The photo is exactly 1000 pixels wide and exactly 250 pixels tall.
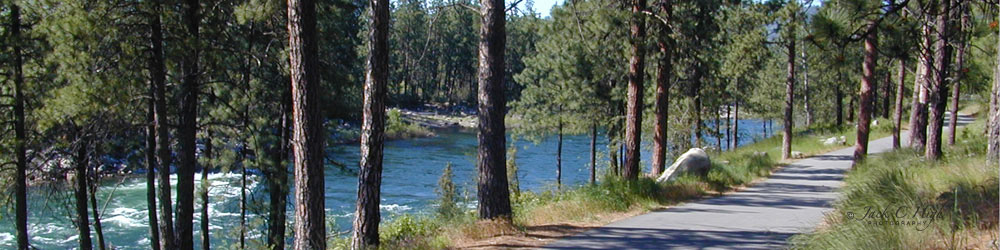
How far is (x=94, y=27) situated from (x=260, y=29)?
529 centimetres

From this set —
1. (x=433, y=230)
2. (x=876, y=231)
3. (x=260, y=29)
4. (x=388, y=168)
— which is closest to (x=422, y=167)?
(x=388, y=168)

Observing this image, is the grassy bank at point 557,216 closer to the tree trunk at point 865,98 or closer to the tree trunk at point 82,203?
the tree trunk at point 865,98

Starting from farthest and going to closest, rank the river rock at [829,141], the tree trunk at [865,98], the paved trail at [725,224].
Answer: the river rock at [829,141] → the tree trunk at [865,98] → the paved trail at [725,224]

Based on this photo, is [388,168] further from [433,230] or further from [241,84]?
[433,230]

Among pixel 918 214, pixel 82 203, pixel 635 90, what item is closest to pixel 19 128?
pixel 82 203

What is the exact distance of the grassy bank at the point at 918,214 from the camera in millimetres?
5695

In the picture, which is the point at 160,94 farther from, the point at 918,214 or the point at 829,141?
the point at 829,141

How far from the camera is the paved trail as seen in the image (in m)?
8.19

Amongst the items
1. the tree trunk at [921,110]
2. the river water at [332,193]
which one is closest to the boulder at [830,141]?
the river water at [332,193]

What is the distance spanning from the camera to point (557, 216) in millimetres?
10172

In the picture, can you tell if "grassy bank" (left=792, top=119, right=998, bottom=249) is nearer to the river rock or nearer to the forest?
the forest

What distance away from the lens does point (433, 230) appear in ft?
31.2

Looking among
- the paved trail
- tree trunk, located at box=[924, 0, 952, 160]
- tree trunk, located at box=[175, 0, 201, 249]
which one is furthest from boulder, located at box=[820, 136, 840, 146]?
tree trunk, located at box=[175, 0, 201, 249]

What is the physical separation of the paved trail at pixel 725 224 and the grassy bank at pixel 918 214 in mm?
764
